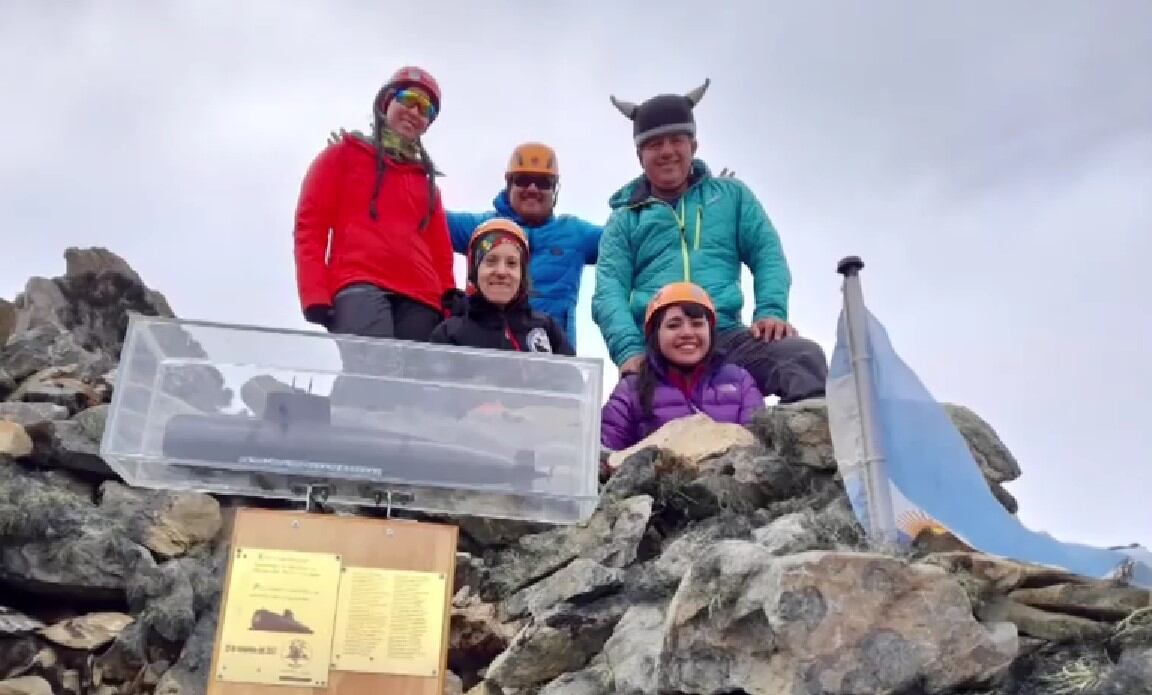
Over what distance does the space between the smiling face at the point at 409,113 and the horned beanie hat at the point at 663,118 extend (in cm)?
166

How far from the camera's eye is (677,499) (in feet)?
19.6

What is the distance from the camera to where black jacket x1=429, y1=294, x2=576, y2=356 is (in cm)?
717

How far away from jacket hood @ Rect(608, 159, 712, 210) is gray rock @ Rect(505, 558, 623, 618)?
157 inches

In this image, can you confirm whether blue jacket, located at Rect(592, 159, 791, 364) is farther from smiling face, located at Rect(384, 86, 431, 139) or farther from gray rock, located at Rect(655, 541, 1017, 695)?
gray rock, located at Rect(655, 541, 1017, 695)

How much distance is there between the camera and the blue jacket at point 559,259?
8906mm

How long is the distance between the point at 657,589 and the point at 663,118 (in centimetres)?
480

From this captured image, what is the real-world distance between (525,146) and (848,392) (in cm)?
506

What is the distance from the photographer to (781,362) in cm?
762

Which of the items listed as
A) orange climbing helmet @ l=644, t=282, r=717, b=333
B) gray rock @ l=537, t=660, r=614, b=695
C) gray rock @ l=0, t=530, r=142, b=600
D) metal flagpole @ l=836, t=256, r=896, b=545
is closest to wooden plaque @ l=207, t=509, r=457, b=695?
gray rock @ l=537, t=660, r=614, b=695

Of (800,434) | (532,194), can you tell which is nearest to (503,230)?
(532,194)

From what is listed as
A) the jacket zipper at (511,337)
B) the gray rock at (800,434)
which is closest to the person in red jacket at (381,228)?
the jacket zipper at (511,337)

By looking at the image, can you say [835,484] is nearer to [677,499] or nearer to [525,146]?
[677,499]

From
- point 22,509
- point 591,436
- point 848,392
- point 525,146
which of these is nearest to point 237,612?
point 591,436

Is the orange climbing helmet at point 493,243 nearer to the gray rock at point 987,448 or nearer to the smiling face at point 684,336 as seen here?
the smiling face at point 684,336
